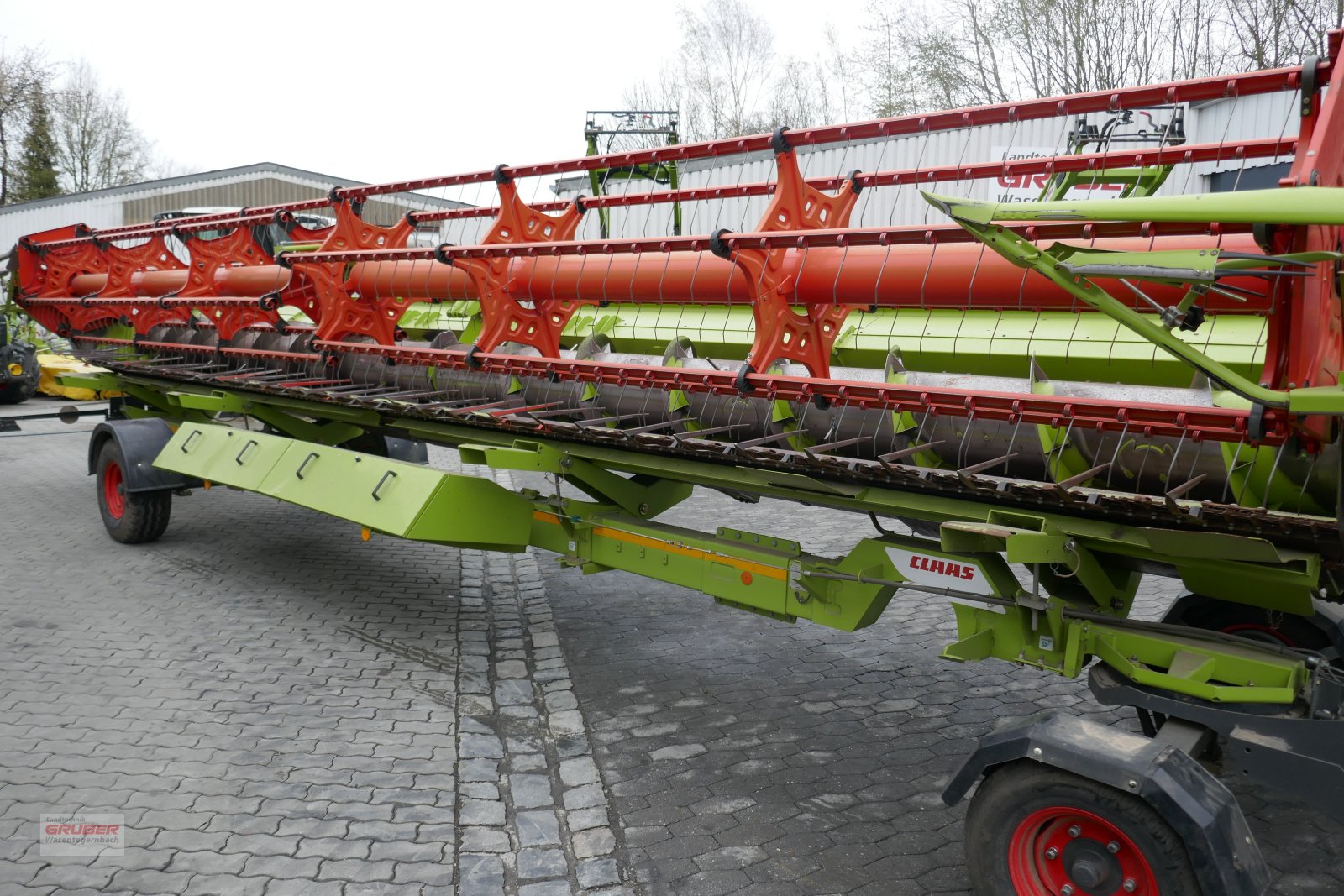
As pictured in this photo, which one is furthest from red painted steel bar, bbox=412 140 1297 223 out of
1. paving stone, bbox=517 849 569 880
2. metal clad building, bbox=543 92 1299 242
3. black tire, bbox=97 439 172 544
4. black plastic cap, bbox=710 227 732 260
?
metal clad building, bbox=543 92 1299 242

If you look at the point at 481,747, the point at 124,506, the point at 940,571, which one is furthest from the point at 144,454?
the point at 940,571

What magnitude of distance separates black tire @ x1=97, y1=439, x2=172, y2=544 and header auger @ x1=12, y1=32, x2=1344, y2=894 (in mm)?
1017

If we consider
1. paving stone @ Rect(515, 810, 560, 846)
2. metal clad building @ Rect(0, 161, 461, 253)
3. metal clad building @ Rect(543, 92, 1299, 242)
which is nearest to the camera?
paving stone @ Rect(515, 810, 560, 846)

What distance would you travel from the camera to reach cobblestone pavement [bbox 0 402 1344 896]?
3447mm

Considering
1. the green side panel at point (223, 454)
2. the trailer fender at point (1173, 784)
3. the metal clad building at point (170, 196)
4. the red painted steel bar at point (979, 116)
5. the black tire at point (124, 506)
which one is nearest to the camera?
the trailer fender at point (1173, 784)

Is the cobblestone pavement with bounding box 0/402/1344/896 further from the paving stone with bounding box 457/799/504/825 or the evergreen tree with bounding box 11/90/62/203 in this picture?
the evergreen tree with bounding box 11/90/62/203

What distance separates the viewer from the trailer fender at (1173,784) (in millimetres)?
2521

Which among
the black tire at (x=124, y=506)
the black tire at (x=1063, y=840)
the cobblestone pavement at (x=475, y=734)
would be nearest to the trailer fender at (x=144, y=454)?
the black tire at (x=124, y=506)

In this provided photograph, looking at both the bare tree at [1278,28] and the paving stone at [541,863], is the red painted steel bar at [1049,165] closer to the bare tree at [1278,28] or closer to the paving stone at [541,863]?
the paving stone at [541,863]

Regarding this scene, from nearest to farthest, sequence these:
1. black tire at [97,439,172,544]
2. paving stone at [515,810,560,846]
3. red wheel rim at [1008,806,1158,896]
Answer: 1. red wheel rim at [1008,806,1158,896]
2. paving stone at [515,810,560,846]
3. black tire at [97,439,172,544]

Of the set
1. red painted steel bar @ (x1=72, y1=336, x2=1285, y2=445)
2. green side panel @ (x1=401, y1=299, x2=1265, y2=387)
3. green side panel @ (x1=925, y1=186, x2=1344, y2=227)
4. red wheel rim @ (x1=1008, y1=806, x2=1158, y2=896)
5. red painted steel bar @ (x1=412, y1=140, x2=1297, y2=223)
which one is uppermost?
red painted steel bar @ (x1=412, y1=140, x2=1297, y2=223)

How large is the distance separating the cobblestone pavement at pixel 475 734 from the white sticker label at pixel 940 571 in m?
0.95

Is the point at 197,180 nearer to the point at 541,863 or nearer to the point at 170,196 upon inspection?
the point at 170,196

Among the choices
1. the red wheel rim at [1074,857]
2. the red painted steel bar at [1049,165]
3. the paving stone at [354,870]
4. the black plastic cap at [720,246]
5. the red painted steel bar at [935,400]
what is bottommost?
the paving stone at [354,870]
